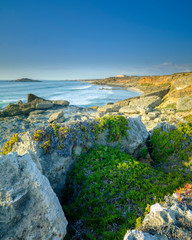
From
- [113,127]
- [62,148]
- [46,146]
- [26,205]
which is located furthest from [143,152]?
[26,205]

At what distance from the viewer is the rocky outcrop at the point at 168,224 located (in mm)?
2252

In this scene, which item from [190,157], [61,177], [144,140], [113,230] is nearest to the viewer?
[113,230]

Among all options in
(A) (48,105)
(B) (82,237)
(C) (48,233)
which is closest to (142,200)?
(B) (82,237)

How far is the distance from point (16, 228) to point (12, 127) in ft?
49.1

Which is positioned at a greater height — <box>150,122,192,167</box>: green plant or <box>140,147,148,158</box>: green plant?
<box>150,122,192,167</box>: green plant

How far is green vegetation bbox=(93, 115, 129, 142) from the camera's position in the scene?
22.4 ft

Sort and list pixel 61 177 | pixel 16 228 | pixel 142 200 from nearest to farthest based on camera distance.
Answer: pixel 16 228 < pixel 142 200 < pixel 61 177

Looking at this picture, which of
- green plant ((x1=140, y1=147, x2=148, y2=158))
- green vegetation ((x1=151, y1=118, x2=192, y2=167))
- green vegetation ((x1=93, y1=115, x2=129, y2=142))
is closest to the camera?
green vegetation ((x1=93, y1=115, x2=129, y2=142))

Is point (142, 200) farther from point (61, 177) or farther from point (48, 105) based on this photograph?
point (48, 105)

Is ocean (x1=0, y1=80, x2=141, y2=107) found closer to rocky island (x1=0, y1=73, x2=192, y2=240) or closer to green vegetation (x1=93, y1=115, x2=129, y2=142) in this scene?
green vegetation (x1=93, y1=115, x2=129, y2=142)

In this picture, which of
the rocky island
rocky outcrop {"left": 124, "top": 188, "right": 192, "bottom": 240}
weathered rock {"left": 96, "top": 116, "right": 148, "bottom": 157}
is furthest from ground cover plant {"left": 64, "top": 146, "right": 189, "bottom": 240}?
weathered rock {"left": 96, "top": 116, "right": 148, "bottom": 157}

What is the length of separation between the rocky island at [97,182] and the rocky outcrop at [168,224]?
0.01 metres

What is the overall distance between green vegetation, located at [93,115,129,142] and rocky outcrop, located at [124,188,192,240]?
420 centimetres

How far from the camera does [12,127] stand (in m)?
15.6
